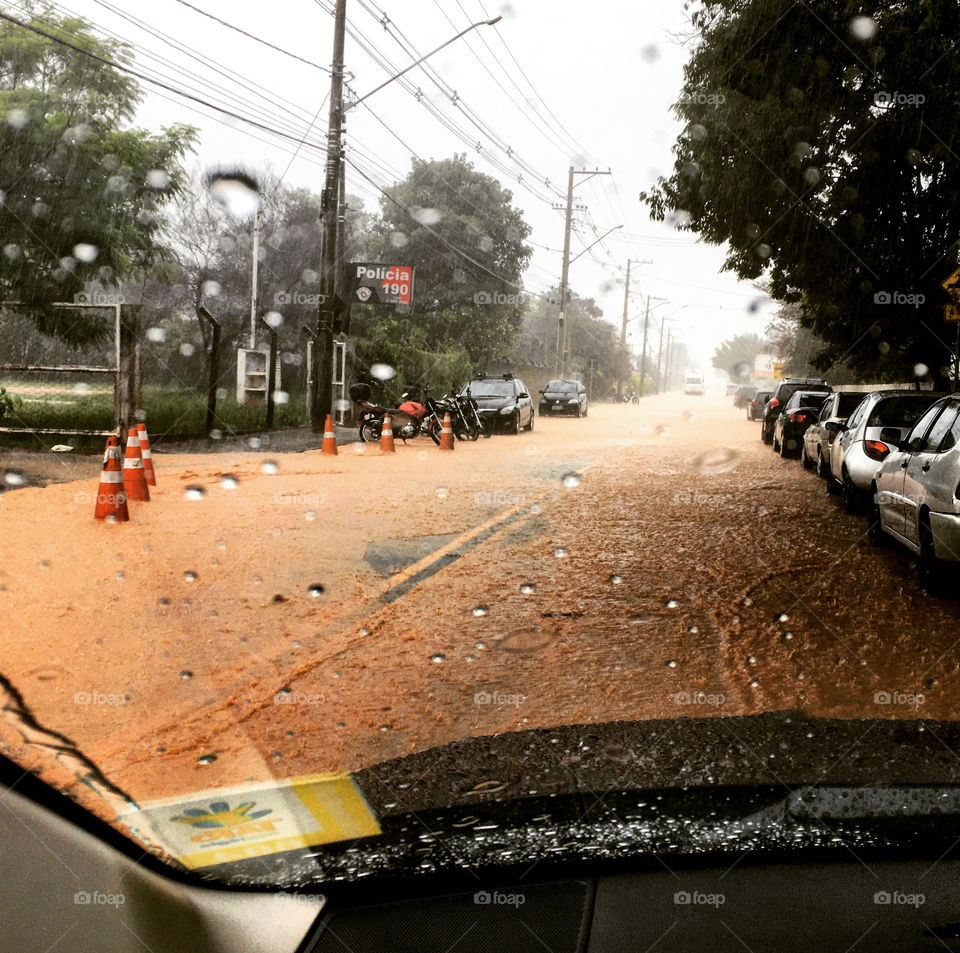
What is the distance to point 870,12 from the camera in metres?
11.8

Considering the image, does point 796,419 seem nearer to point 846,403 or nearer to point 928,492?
point 846,403

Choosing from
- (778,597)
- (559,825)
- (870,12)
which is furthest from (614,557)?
(870,12)

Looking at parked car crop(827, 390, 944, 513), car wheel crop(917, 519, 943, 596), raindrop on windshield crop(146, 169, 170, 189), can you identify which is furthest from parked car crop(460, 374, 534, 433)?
car wheel crop(917, 519, 943, 596)

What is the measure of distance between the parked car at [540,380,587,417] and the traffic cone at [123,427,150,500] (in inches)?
1145

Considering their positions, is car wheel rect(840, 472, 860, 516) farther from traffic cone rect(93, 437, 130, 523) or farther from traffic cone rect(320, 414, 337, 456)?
traffic cone rect(320, 414, 337, 456)

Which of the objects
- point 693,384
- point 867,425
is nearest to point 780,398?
point 867,425

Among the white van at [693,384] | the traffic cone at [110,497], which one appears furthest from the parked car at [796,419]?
the white van at [693,384]

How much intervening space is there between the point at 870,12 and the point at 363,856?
41.0 feet

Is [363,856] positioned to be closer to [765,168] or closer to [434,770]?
[434,770]

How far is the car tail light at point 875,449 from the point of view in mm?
9811

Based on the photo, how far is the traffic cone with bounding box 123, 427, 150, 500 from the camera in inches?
391

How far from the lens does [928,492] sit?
7402 mm

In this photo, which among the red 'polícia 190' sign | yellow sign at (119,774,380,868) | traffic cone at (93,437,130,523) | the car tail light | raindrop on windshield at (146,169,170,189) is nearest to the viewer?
yellow sign at (119,774,380,868)

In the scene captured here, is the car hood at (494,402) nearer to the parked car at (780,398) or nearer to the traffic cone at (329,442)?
the parked car at (780,398)
